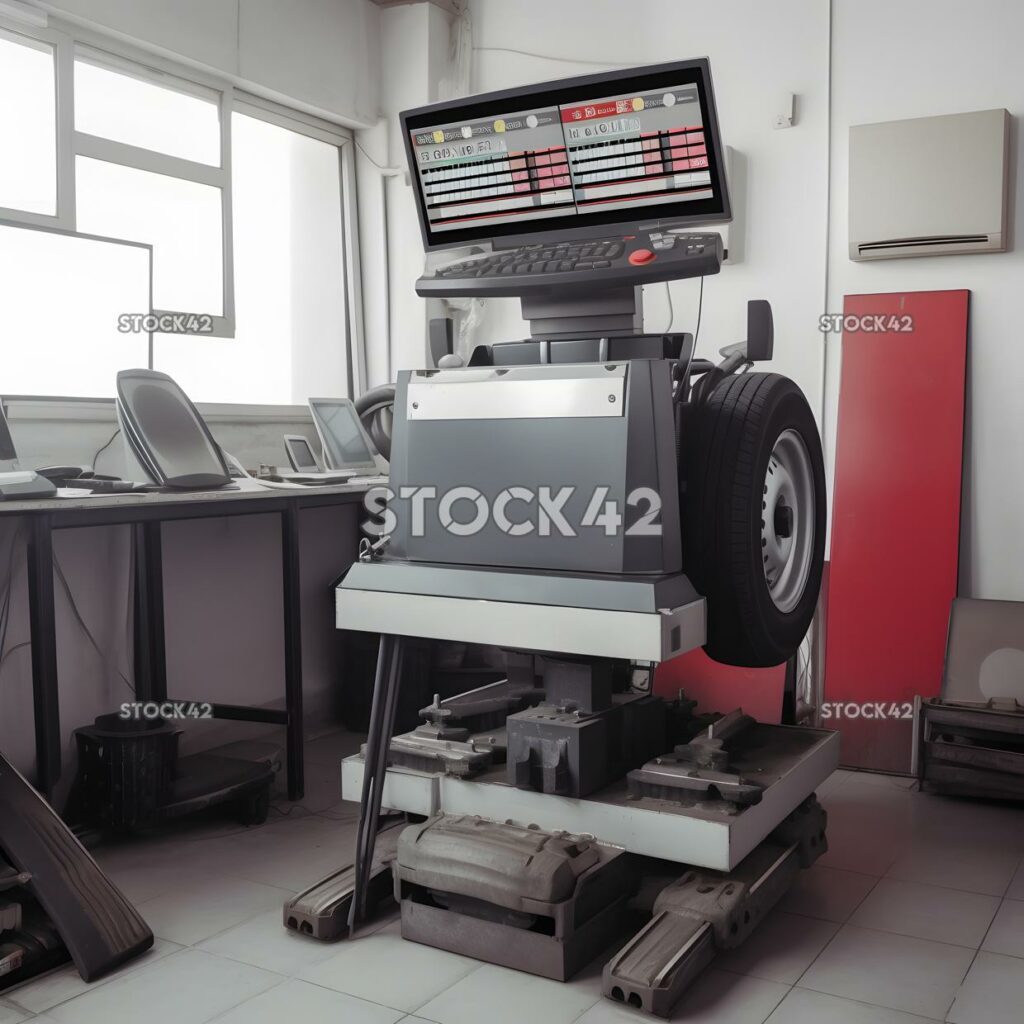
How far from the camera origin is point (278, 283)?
4.16 m

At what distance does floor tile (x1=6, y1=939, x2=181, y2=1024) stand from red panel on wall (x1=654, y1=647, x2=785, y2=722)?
1931mm

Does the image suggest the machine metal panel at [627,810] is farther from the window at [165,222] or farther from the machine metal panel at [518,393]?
the window at [165,222]

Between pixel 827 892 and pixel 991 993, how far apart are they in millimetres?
505

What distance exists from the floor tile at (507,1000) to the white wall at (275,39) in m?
2.88

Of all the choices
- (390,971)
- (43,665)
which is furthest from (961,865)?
(43,665)

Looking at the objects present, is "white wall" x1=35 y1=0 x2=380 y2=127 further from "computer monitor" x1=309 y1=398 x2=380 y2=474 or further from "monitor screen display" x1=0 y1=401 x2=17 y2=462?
"monitor screen display" x1=0 y1=401 x2=17 y2=462

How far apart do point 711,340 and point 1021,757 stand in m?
1.74

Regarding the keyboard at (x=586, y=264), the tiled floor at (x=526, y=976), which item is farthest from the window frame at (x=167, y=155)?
the tiled floor at (x=526, y=976)

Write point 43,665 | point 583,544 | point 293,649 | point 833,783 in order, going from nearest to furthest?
1. point 583,544
2. point 43,665
3. point 293,649
4. point 833,783

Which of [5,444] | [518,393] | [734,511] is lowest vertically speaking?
[734,511]

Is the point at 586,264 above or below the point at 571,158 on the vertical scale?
below

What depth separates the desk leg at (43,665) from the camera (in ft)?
7.75

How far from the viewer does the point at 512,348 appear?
2133 millimetres

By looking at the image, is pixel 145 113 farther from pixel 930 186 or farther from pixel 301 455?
pixel 930 186
